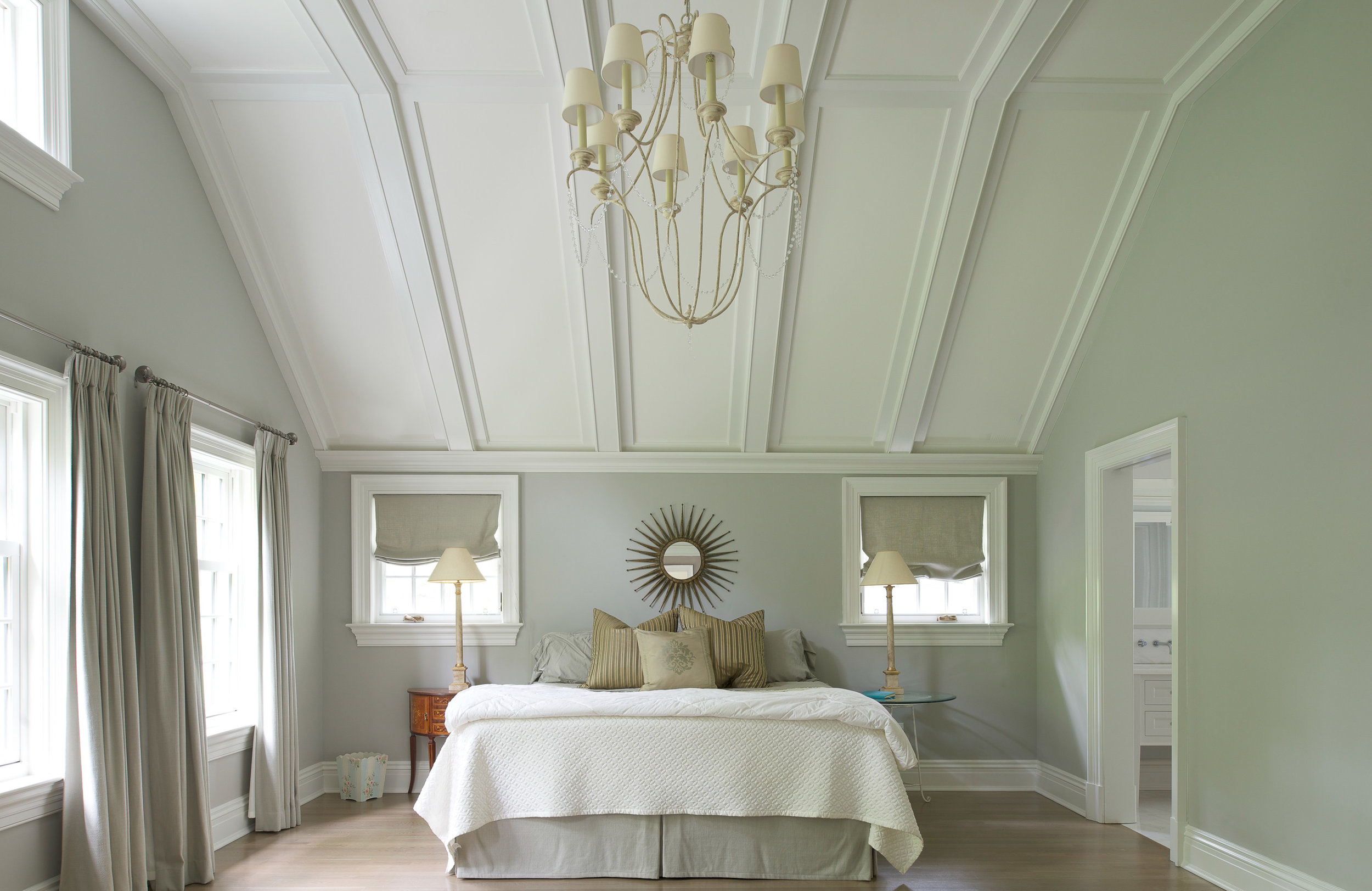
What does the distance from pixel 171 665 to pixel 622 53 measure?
298cm

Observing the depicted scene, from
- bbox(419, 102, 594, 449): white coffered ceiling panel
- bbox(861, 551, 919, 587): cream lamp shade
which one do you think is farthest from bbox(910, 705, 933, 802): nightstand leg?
bbox(419, 102, 594, 449): white coffered ceiling panel

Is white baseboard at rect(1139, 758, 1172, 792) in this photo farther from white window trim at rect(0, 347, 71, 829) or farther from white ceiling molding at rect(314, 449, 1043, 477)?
white window trim at rect(0, 347, 71, 829)

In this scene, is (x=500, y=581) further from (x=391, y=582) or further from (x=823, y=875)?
→ (x=823, y=875)

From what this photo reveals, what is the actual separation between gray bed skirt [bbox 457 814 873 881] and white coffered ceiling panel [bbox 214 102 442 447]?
266 cm

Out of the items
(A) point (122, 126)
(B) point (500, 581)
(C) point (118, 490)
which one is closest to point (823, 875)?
(B) point (500, 581)

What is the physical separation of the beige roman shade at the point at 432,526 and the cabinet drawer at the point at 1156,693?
4.27 meters

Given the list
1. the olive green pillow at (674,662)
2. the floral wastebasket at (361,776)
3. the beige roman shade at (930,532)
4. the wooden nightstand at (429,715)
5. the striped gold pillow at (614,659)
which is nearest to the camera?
the olive green pillow at (674,662)

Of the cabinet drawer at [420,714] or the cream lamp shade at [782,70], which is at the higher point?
the cream lamp shade at [782,70]

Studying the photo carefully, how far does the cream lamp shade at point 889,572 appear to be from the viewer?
556cm

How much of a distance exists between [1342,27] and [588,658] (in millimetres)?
4549

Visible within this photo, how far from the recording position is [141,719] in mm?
3660

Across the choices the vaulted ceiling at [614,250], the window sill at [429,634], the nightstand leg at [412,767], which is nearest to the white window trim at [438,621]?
the window sill at [429,634]

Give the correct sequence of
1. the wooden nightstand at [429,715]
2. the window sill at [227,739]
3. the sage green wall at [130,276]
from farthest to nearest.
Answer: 1. the wooden nightstand at [429,715]
2. the window sill at [227,739]
3. the sage green wall at [130,276]

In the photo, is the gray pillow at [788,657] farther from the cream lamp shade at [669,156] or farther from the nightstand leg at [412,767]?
the cream lamp shade at [669,156]
